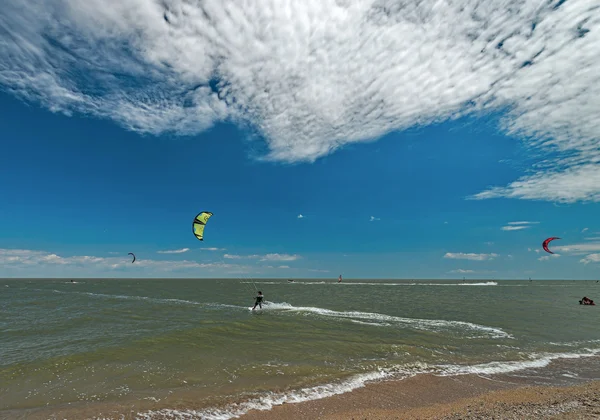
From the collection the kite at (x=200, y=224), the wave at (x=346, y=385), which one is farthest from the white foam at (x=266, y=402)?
the kite at (x=200, y=224)

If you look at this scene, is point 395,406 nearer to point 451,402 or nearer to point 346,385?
point 451,402

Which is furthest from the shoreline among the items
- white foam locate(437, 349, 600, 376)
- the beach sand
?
white foam locate(437, 349, 600, 376)

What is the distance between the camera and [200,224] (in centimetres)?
2816

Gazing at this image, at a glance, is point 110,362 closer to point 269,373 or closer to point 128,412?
point 128,412

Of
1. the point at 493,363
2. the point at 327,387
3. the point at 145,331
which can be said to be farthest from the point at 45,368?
the point at 493,363

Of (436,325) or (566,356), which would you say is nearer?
(566,356)

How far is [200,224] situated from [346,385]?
20226 millimetres

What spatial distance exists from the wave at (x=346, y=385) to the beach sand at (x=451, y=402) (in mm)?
351

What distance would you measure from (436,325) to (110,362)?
69.0ft

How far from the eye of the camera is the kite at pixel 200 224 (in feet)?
89.4

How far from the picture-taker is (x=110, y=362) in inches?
546

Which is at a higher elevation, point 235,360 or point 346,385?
point 235,360

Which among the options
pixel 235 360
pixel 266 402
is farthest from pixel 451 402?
pixel 235 360

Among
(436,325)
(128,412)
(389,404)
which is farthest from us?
(436,325)
